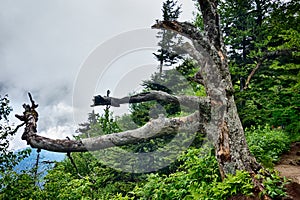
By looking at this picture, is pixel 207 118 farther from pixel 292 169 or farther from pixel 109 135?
pixel 292 169

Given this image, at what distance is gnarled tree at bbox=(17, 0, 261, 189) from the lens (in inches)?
171

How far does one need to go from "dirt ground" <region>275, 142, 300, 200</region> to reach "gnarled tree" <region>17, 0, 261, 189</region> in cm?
60

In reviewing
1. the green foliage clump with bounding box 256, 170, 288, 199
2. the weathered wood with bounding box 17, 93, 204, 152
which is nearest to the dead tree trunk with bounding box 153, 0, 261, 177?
the green foliage clump with bounding box 256, 170, 288, 199

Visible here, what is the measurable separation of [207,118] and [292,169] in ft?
12.0

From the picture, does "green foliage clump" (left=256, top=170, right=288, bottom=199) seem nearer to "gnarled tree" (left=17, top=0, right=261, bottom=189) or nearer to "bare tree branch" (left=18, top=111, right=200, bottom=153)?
"gnarled tree" (left=17, top=0, right=261, bottom=189)

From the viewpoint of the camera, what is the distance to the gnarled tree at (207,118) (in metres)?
4.35

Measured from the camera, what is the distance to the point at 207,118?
4.81m

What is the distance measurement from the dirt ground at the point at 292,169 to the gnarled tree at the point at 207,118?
600mm

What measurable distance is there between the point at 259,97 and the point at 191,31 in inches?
375

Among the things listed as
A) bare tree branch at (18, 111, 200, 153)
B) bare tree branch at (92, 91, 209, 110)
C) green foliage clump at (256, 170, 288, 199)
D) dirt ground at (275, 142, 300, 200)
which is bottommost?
dirt ground at (275, 142, 300, 200)

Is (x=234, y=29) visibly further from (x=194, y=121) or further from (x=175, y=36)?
(x=194, y=121)

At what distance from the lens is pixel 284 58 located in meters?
13.6

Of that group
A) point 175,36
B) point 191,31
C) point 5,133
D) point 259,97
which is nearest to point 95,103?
point 191,31

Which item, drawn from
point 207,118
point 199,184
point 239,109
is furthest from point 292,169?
→ point 239,109
